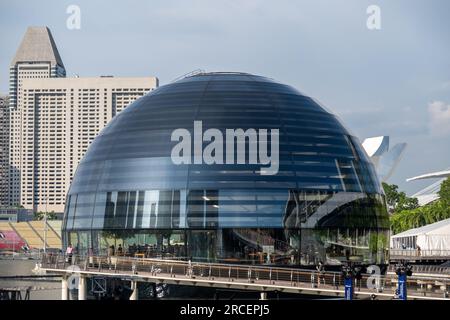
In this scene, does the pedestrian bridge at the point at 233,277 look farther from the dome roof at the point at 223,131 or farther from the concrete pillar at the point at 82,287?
the dome roof at the point at 223,131

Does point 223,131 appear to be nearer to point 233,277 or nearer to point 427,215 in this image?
point 233,277

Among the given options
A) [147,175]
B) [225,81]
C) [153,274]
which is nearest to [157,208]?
[147,175]

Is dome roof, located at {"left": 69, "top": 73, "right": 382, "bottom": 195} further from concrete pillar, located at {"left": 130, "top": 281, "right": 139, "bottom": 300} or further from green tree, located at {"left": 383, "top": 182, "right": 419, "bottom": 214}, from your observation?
green tree, located at {"left": 383, "top": 182, "right": 419, "bottom": 214}

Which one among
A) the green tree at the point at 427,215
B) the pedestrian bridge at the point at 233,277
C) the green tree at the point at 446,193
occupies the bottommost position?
the pedestrian bridge at the point at 233,277

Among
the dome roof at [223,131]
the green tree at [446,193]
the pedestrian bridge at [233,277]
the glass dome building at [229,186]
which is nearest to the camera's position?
the pedestrian bridge at [233,277]

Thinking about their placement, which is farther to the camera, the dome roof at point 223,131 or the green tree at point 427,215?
the green tree at point 427,215

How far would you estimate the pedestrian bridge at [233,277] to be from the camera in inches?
1385

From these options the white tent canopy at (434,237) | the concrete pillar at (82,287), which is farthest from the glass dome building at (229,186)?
the white tent canopy at (434,237)

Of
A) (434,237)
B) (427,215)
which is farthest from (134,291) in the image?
(427,215)

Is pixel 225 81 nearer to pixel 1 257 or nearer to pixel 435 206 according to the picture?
pixel 435 206

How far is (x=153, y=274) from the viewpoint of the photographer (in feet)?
139

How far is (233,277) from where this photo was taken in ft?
136

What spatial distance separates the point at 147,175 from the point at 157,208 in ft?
6.98

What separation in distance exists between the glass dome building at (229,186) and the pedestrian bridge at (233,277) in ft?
10.1
